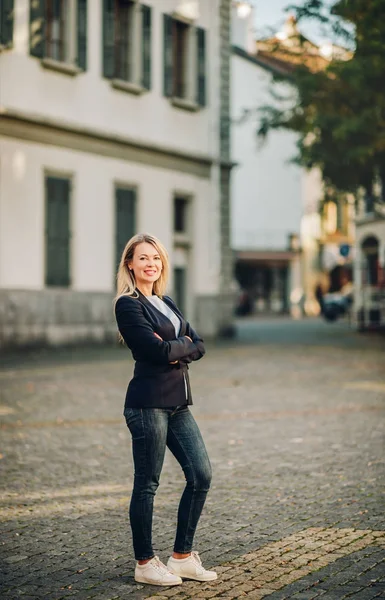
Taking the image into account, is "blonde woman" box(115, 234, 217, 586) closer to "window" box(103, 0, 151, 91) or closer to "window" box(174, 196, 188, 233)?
"window" box(103, 0, 151, 91)

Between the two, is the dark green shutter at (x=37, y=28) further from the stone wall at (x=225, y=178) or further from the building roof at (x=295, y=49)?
the stone wall at (x=225, y=178)

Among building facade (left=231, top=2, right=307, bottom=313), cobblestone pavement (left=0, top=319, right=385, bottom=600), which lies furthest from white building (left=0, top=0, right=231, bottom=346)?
building facade (left=231, top=2, right=307, bottom=313)

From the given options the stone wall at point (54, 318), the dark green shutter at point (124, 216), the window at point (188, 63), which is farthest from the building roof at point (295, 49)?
the stone wall at point (54, 318)

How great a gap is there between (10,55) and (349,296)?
1124 inches

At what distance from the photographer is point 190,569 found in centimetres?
505

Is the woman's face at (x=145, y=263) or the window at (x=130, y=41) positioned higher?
the window at (x=130, y=41)

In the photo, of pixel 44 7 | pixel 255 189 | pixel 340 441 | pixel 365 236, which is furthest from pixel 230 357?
pixel 255 189

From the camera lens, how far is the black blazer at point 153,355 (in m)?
4.94

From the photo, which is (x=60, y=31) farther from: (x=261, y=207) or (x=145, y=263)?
(x=261, y=207)

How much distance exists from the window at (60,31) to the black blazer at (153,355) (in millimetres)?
17679

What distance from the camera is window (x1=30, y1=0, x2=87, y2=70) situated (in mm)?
21797

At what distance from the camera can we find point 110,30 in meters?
24.0

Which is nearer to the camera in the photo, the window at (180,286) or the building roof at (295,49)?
the building roof at (295,49)

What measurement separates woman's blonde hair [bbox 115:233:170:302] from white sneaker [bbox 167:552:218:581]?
1259 millimetres
